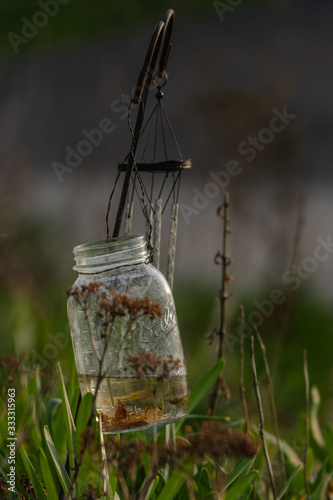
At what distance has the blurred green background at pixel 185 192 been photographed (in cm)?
354

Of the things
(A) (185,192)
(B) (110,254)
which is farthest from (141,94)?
(A) (185,192)

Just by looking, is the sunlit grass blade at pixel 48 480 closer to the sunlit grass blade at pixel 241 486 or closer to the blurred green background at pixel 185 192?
the sunlit grass blade at pixel 241 486

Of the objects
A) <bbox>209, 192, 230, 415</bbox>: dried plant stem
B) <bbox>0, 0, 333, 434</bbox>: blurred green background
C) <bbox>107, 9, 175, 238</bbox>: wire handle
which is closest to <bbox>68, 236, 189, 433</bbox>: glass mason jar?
<bbox>107, 9, 175, 238</bbox>: wire handle

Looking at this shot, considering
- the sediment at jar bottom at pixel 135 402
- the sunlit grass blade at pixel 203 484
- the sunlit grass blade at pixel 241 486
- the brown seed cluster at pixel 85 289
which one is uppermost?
the brown seed cluster at pixel 85 289

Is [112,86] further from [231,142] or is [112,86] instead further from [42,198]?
[42,198]

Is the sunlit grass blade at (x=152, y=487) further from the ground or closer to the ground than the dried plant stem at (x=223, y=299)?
closer to the ground

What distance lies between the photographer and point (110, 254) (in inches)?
55.2

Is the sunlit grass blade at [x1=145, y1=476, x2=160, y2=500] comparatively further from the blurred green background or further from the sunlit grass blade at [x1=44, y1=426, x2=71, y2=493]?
the blurred green background

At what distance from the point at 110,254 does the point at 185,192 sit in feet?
13.0

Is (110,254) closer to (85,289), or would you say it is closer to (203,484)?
(85,289)

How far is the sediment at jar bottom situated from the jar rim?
249 mm

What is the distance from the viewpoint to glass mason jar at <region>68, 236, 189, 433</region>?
1403mm

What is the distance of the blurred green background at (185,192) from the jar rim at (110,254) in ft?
4.67

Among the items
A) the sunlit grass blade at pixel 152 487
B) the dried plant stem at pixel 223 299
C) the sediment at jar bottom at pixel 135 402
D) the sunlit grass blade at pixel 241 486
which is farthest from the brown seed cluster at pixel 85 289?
the dried plant stem at pixel 223 299
